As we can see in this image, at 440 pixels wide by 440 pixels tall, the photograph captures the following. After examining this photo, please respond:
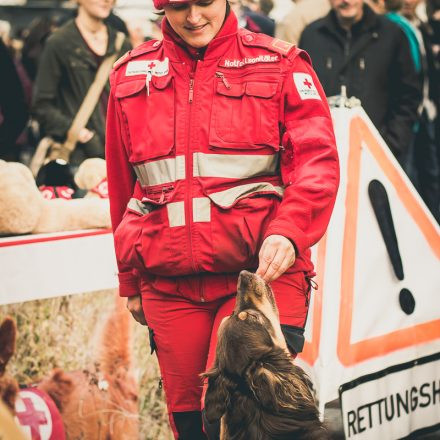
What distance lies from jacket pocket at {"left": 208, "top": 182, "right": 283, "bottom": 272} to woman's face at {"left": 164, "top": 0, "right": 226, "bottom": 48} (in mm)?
562

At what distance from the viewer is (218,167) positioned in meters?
3.28

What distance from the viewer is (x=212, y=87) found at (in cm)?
330

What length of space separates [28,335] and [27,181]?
78 centimetres

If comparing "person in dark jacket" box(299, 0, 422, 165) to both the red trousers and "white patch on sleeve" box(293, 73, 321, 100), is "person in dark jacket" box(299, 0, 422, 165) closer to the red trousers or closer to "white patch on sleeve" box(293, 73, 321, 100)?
"white patch on sleeve" box(293, 73, 321, 100)

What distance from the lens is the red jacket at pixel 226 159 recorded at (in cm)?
324

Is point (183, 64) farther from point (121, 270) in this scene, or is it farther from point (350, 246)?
point (350, 246)

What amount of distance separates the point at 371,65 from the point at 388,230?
239cm

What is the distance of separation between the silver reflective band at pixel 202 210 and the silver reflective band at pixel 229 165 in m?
0.10

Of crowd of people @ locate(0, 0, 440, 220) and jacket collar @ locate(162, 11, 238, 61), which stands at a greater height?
jacket collar @ locate(162, 11, 238, 61)

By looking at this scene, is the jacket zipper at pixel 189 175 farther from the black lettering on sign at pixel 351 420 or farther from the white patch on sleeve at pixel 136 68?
the black lettering on sign at pixel 351 420

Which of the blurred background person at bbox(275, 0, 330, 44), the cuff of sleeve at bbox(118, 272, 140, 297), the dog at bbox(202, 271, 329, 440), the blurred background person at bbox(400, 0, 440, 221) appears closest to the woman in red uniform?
the dog at bbox(202, 271, 329, 440)

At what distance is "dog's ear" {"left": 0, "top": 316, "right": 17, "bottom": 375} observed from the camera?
14.7 ft

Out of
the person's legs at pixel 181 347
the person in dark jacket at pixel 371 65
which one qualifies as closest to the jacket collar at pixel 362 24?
the person in dark jacket at pixel 371 65

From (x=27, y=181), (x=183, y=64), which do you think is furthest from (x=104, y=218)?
(x=183, y=64)
